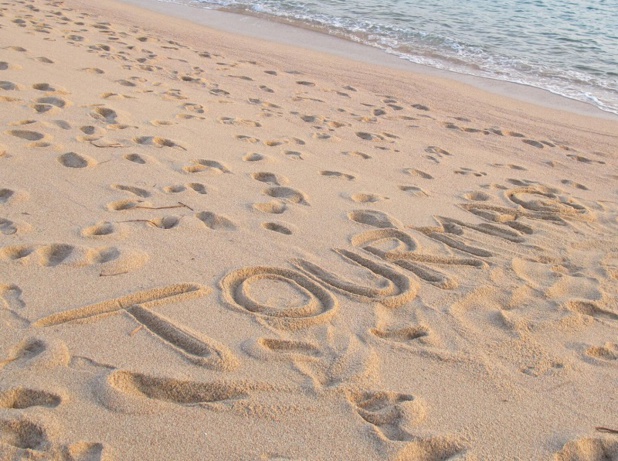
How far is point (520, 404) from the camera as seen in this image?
2125 millimetres

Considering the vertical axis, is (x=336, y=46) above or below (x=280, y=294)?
above

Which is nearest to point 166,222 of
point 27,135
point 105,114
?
point 27,135

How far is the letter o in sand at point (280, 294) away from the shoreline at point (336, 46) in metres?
5.45

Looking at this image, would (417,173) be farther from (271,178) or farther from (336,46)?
(336,46)

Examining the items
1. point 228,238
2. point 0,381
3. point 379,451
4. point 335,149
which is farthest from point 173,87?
point 379,451

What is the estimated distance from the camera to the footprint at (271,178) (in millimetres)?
3822

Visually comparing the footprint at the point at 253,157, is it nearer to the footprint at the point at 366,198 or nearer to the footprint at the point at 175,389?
the footprint at the point at 366,198

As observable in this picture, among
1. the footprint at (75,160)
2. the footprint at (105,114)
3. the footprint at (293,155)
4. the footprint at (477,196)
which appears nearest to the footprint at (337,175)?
the footprint at (293,155)

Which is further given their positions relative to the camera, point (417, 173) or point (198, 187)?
point (417, 173)

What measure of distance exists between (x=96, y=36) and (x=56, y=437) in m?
6.85

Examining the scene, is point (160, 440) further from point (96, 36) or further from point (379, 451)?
point (96, 36)

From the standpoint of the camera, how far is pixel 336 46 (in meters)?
9.53

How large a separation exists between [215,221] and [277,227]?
12.3 inches

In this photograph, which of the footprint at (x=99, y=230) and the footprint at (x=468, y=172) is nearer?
the footprint at (x=99, y=230)
